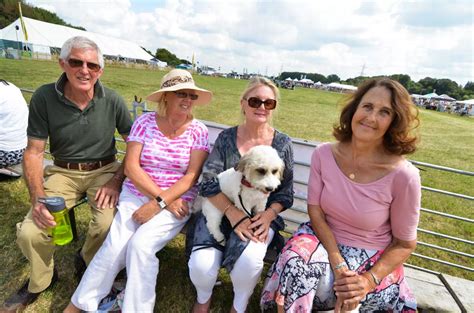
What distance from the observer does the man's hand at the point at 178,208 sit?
298cm

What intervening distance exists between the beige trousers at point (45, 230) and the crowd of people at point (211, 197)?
1 centimetres

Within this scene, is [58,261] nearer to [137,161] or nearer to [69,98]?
[137,161]

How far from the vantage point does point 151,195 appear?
2.98m

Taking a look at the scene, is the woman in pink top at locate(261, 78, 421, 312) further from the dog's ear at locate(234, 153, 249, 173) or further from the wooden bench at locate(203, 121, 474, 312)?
the dog's ear at locate(234, 153, 249, 173)

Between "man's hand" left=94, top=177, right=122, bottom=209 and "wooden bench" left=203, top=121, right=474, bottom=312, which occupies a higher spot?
"man's hand" left=94, top=177, right=122, bottom=209

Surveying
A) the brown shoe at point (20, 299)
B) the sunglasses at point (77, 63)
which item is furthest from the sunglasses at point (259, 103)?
the brown shoe at point (20, 299)

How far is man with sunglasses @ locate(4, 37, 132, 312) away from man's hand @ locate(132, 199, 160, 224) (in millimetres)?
319

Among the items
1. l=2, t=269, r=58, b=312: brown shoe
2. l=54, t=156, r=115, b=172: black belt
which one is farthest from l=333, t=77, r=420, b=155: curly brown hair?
l=2, t=269, r=58, b=312: brown shoe

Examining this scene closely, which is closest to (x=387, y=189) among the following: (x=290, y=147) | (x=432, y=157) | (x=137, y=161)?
(x=290, y=147)

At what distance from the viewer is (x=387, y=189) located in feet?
7.91

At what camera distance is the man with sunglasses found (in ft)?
9.18

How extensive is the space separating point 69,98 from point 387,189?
327 cm

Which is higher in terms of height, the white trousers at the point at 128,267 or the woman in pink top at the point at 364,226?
the woman in pink top at the point at 364,226

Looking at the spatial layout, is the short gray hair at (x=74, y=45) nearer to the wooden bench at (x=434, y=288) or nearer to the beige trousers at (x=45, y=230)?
the beige trousers at (x=45, y=230)
